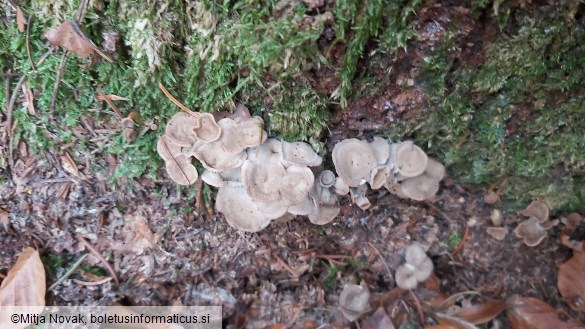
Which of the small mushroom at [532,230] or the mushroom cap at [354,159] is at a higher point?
the mushroom cap at [354,159]

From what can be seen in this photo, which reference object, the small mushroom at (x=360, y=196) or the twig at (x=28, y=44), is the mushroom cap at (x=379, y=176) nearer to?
the small mushroom at (x=360, y=196)

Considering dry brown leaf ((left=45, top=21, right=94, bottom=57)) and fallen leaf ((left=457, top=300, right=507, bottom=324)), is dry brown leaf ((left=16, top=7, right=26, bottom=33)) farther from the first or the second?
fallen leaf ((left=457, top=300, right=507, bottom=324))

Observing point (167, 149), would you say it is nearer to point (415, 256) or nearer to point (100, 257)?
point (100, 257)

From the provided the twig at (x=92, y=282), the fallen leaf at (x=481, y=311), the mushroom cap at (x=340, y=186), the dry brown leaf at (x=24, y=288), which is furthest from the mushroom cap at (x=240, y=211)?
the fallen leaf at (x=481, y=311)

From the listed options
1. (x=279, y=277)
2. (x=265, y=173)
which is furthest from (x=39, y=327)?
(x=265, y=173)

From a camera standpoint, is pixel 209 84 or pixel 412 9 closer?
pixel 412 9

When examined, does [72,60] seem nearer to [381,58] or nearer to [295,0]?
[295,0]

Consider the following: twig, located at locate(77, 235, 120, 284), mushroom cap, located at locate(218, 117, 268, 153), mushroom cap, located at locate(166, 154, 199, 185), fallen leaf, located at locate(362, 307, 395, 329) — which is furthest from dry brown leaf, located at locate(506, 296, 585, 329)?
twig, located at locate(77, 235, 120, 284)
